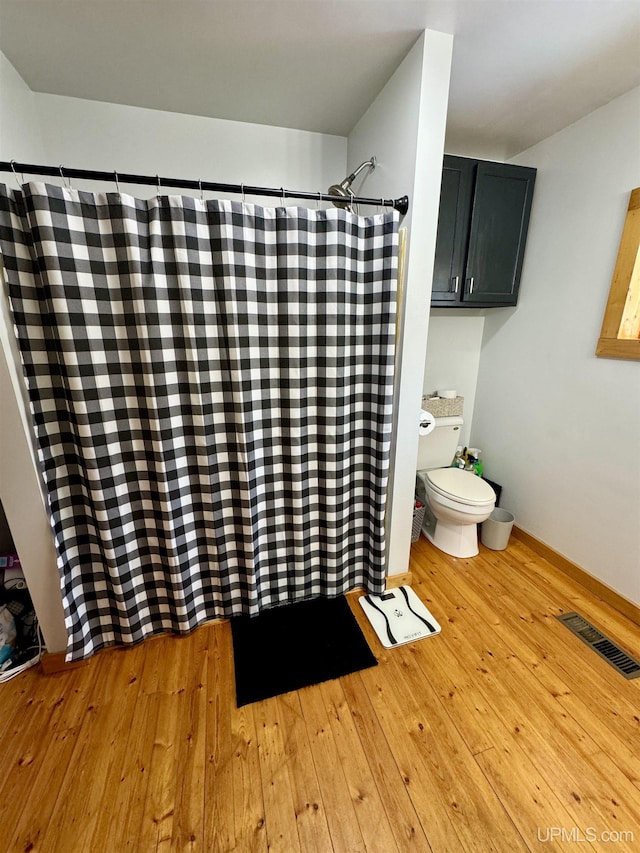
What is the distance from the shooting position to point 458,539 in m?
2.08

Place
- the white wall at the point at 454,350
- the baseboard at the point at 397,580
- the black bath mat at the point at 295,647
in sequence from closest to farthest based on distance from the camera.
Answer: the black bath mat at the point at 295,647 → the baseboard at the point at 397,580 → the white wall at the point at 454,350

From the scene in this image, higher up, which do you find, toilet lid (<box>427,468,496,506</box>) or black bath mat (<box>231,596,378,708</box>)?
toilet lid (<box>427,468,496,506</box>)

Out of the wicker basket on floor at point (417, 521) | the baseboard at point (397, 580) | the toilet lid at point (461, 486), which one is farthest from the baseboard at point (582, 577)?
the baseboard at point (397, 580)

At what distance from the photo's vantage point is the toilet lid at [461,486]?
1.92 meters

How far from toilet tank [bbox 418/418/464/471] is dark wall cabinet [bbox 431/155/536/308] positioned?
74 cm

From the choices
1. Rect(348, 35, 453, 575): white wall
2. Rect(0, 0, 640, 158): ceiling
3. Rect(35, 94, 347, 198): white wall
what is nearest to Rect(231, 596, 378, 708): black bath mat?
Rect(348, 35, 453, 575): white wall

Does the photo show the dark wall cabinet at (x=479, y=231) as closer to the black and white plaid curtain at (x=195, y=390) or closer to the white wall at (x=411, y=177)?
the white wall at (x=411, y=177)

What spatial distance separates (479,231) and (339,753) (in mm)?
2419

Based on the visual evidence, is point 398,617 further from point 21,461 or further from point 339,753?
point 21,461

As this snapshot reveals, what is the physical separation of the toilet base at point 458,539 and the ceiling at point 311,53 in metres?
2.16

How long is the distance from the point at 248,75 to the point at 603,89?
156 cm

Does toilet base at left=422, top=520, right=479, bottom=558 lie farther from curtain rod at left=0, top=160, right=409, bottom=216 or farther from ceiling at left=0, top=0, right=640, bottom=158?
ceiling at left=0, top=0, right=640, bottom=158

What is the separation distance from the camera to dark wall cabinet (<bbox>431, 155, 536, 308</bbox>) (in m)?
1.75

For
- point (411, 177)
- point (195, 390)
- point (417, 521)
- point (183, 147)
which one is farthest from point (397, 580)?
point (183, 147)
